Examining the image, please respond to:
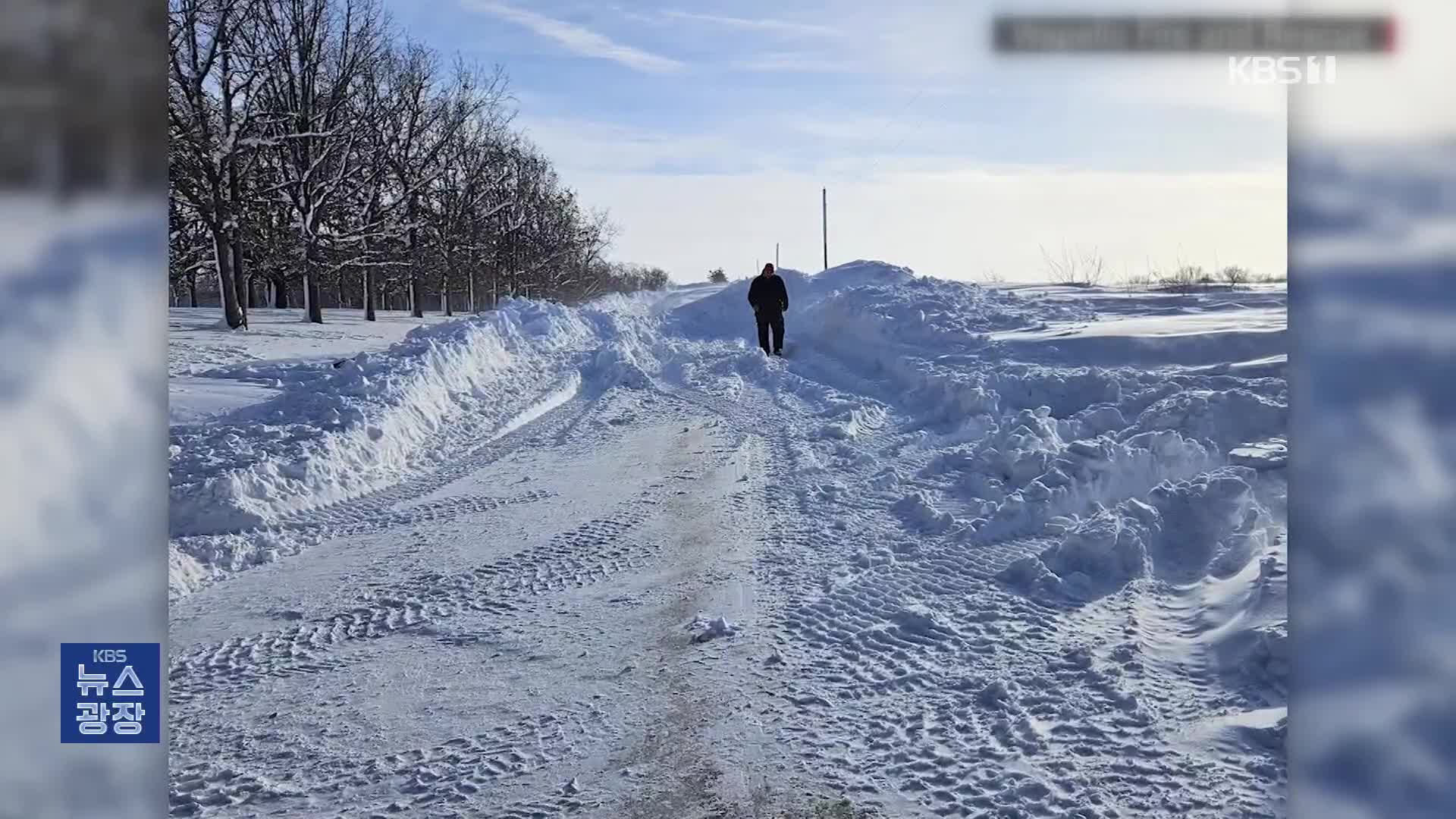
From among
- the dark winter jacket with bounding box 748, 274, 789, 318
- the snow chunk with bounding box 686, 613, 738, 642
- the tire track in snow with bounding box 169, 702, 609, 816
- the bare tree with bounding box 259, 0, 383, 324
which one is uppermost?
the bare tree with bounding box 259, 0, 383, 324

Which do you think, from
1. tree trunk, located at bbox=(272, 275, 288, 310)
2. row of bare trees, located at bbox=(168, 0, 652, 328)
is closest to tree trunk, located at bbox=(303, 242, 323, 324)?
row of bare trees, located at bbox=(168, 0, 652, 328)

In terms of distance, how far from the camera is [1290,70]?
191 centimetres

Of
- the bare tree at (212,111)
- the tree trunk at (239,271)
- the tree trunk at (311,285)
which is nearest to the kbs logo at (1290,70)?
the bare tree at (212,111)

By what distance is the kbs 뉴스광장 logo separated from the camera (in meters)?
1.92

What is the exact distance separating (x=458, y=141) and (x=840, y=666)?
11.1 meters

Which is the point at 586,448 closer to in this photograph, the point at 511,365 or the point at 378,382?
the point at 378,382

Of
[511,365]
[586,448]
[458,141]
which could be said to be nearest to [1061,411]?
[586,448]

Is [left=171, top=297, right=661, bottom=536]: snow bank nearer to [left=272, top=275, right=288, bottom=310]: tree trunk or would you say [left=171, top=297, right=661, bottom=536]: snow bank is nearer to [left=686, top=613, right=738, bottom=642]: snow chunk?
[left=686, top=613, right=738, bottom=642]: snow chunk

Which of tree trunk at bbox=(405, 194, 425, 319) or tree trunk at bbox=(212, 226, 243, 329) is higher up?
→ tree trunk at bbox=(405, 194, 425, 319)

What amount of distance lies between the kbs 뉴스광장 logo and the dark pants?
11555 millimetres

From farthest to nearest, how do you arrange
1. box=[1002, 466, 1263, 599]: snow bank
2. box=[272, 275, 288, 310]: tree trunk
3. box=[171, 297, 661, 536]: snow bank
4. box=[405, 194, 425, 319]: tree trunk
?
box=[272, 275, 288, 310]: tree trunk, box=[405, 194, 425, 319]: tree trunk, box=[171, 297, 661, 536]: snow bank, box=[1002, 466, 1263, 599]: snow bank

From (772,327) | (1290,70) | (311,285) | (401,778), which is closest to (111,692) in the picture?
(401,778)

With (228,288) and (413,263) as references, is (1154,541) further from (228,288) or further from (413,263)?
(413,263)

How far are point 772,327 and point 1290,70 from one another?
38.5ft
